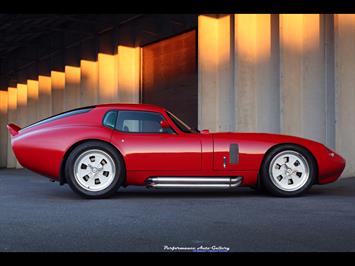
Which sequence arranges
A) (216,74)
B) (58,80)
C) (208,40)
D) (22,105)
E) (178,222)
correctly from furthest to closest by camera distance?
(22,105)
(58,80)
(208,40)
(216,74)
(178,222)

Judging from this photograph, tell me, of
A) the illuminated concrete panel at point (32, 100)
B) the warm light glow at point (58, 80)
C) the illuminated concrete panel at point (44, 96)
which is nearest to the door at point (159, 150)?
the warm light glow at point (58, 80)

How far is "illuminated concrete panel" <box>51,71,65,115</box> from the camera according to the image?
25062 mm

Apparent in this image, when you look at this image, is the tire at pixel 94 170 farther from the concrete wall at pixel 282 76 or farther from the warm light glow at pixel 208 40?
the warm light glow at pixel 208 40

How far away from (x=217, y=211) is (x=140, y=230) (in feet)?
4.37

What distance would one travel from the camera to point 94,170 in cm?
639

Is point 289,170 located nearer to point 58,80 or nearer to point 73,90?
point 73,90

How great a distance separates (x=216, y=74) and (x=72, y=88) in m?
11.5

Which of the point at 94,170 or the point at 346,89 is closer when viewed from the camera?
the point at 94,170

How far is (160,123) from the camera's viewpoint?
659cm

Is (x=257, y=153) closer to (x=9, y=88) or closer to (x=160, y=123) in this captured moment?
(x=160, y=123)

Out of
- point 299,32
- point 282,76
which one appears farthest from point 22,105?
point 299,32

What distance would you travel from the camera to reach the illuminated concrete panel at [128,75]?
1919cm

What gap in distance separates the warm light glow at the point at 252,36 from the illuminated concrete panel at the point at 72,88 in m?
12.3
